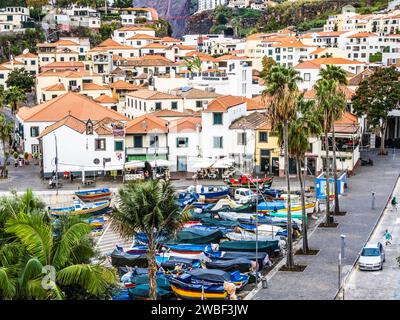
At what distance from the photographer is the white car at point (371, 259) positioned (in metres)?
34.6

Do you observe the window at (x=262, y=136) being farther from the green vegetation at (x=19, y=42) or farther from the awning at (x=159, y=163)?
the green vegetation at (x=19, y=42)

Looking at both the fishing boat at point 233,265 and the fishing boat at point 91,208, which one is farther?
the fishing boat at point 91,208

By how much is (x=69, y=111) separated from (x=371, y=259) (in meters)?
46.5

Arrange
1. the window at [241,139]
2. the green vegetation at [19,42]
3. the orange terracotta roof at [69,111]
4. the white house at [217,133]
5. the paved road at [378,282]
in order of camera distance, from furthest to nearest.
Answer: the green vegetation at [19,42] < the orange terracotta roof at [69,111] < the white house at [217,133] < the window at [241,139] < the paved road at [378,282]

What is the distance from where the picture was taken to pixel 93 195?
55.0 metres

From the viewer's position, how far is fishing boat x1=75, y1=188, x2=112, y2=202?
54.8 metres

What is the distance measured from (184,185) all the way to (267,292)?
2941 cm

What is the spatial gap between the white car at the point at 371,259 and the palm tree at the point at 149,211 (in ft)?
43.9

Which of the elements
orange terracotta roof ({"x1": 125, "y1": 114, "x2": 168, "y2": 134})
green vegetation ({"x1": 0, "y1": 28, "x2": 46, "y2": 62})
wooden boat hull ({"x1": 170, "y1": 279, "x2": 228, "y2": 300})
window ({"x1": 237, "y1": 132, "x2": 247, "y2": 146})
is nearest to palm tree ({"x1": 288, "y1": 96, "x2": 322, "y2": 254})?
wooden boat hull ({"x1": 170, "y1": 279, "x2": 228, "y2": 300})

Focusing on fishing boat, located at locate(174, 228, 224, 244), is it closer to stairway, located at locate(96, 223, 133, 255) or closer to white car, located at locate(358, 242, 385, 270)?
stairway, located at locate(96, 223, 133, 255)

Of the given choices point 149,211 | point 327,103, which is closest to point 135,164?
point 327,103

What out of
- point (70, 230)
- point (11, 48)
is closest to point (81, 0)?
point (11, 48)

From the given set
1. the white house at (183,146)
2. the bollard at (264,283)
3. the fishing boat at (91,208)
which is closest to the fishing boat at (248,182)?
the white house at (183,146)

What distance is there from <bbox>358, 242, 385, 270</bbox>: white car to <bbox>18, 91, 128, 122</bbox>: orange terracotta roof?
43467mm
